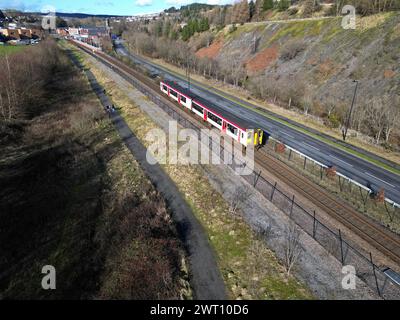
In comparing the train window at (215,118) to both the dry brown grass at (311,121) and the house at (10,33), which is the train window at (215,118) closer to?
the dry brown grass at (311,121)

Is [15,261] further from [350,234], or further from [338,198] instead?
[338,198]

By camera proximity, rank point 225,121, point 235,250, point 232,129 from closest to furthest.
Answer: point 235,250 < point 232,129 < point 225,121

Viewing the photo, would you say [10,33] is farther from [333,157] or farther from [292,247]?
[292,247]

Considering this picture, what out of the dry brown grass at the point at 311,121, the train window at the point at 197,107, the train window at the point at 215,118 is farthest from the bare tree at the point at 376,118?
the train window at the point at 197,107

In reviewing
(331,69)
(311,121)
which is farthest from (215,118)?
(331,69)

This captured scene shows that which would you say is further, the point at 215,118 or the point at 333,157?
the point at 215,118
